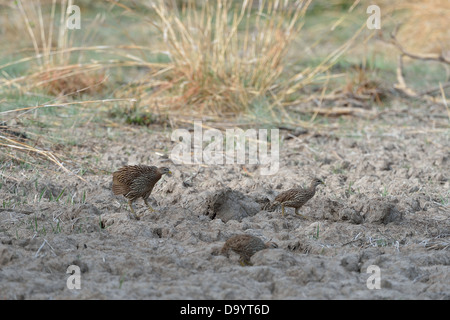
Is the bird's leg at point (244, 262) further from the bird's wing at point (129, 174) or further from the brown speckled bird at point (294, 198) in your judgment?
the bird's wing at point (129, 174)

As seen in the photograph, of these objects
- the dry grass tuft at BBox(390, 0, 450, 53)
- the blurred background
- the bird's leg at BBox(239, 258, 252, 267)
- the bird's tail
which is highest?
the dry grass tuft at BBox(390, 0, 450, 53)

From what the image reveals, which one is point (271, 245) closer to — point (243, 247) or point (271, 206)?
point (243, 247)

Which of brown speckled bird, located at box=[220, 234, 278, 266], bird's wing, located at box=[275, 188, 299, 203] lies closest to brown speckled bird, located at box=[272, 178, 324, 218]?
bird's wing, located at box=[275, 188, 299, 203]

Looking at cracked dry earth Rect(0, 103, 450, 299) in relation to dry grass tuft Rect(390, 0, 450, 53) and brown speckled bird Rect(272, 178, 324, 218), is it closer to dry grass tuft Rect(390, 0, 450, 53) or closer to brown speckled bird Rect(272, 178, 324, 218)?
brown speckled bird Rect(272, 178, 324, 218)

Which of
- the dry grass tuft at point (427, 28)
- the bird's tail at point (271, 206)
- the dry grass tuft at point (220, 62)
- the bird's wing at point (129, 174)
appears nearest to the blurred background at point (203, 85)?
the dry grass tuft at point (220, 62)

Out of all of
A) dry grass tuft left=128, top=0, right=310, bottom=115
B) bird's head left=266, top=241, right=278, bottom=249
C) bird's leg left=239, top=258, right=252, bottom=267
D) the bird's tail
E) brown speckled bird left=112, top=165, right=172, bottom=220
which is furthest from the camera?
dry grass tuft left=128, top=0, right=310, bottom=115

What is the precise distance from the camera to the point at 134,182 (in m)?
3.82

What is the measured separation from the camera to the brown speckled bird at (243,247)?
3.12 metres

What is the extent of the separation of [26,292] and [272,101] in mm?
4638

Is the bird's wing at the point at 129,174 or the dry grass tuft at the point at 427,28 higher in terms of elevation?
the dry grass tuft at the point at 427,28

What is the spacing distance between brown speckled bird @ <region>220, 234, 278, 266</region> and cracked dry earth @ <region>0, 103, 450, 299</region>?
43 millimetres

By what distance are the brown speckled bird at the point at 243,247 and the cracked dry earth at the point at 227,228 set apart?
0.14 feet

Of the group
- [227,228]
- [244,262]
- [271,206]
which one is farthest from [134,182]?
[244,262]

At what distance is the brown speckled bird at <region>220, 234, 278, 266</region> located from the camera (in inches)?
123
